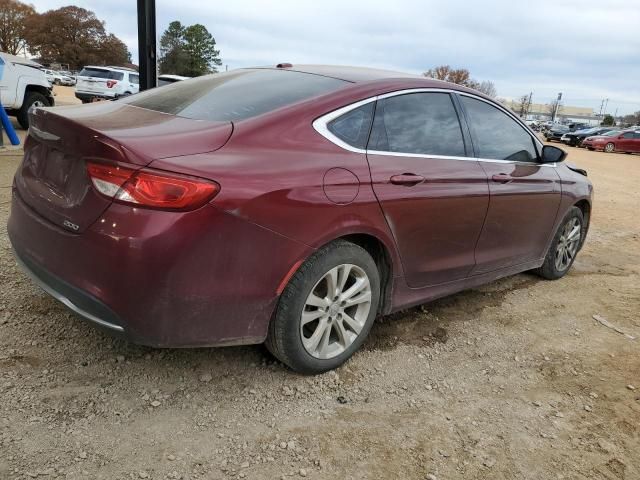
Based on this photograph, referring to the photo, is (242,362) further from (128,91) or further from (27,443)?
(128,91)

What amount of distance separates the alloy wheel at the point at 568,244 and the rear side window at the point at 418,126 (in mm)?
1905

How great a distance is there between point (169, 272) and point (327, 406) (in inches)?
42.0

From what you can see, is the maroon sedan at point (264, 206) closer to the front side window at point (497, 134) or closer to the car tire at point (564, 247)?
the front side window at point (497, 134)

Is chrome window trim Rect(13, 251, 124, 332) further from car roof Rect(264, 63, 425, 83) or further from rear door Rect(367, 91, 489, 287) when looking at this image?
car roof Rect(264, 63, 425, 83)

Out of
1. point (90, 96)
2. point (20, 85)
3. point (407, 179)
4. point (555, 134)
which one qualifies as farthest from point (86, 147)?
point (555, 134)

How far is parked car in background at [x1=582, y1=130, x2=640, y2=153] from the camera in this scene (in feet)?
95.1

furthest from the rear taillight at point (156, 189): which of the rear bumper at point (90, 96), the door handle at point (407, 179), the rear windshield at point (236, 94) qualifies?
the rear bumper at point (90, 96)

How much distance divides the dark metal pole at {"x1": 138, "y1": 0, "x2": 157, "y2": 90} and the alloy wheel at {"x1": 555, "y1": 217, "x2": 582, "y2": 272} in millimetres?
6034

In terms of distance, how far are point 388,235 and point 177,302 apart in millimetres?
1214

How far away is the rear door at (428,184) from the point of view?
2.93 metres

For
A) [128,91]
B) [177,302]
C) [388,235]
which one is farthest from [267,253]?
[128,91]

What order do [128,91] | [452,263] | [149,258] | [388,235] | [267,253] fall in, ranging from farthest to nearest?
[128,91], [452,263], [388,235], [267,253], [149,258]

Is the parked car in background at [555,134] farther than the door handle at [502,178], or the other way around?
the parked car in background at [555,134]

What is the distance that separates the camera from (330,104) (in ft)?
9.11
